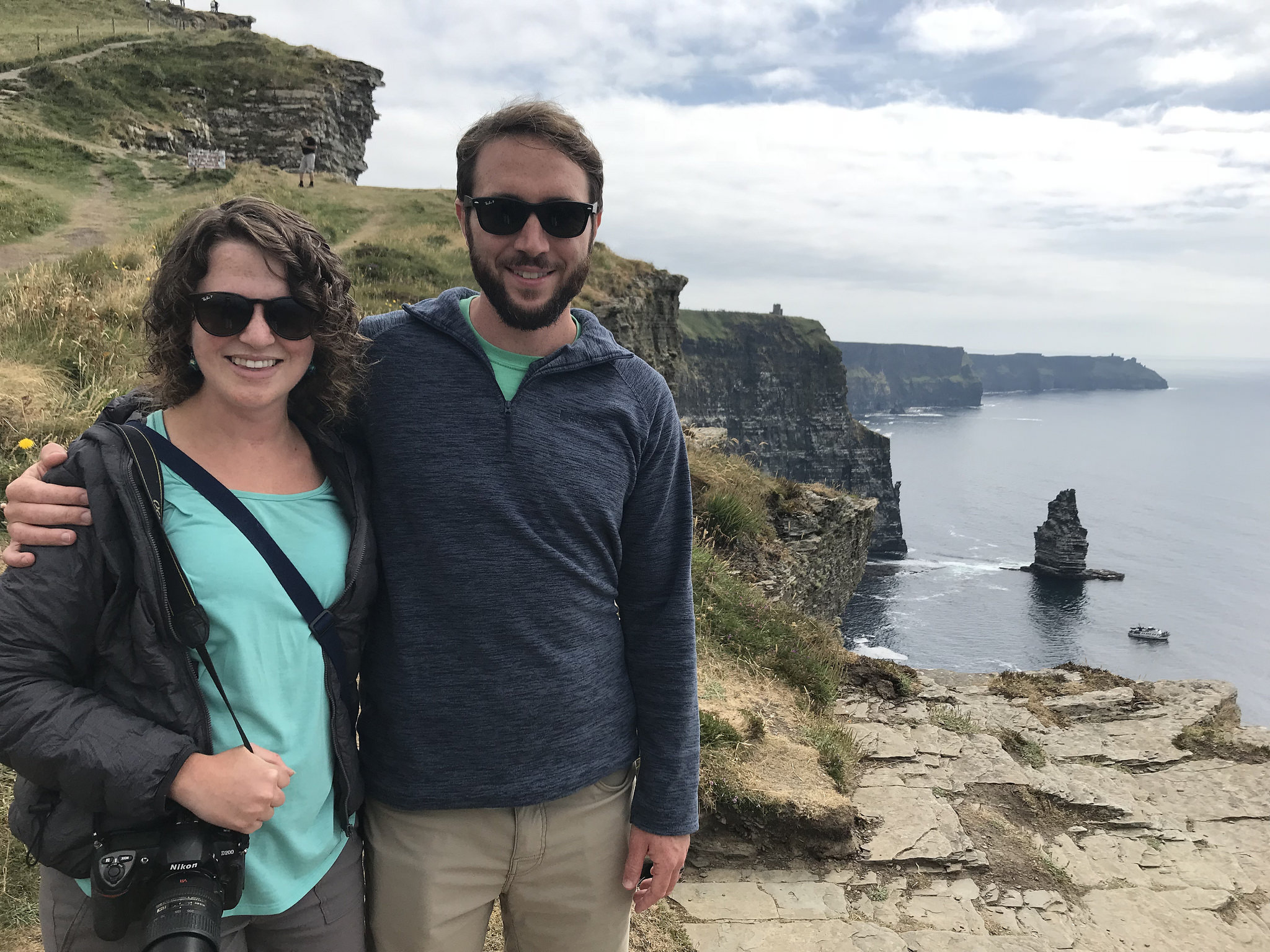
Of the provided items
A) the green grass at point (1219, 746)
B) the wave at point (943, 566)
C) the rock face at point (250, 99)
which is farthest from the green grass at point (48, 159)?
the wave at point (943, 566)

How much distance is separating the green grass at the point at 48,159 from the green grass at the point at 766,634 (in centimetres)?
2103

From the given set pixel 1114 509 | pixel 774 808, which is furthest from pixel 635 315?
pixel 1114 509

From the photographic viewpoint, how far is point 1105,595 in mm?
58281

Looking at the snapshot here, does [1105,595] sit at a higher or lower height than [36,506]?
lower

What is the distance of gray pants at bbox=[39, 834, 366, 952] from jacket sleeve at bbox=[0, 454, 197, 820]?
27 centimetres

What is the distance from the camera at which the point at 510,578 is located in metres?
2.01

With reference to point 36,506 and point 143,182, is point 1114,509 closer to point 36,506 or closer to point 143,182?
point 143,182

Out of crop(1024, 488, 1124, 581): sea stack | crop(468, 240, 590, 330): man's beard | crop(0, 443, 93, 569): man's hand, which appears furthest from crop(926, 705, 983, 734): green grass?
crop(1024, 488, 1124, 581): sea stack

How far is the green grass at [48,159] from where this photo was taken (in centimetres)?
2053

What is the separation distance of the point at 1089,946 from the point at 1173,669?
50.1 meters

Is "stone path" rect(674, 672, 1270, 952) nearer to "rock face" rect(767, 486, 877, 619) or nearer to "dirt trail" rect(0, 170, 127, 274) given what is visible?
"rock face" rect(767, 486, 877, 619)

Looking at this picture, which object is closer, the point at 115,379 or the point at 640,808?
the point at 640,808

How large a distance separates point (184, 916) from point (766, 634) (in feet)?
21.8

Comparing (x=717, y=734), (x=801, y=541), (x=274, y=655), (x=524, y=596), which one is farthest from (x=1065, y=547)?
(x=274, y=655)
